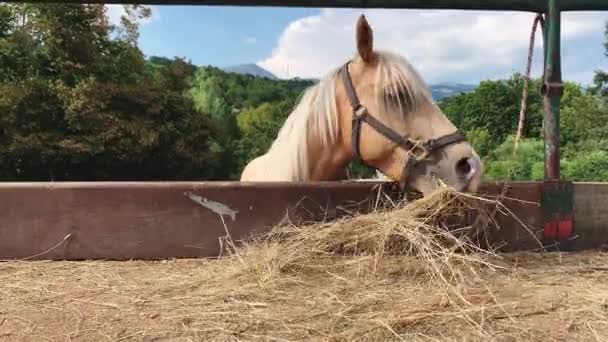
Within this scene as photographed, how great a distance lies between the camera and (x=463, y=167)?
2166 mm

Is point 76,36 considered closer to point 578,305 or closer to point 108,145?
point 108,145

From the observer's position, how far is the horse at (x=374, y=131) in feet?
7.26

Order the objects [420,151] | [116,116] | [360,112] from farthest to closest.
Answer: [116,116], [360,112], [420,151]

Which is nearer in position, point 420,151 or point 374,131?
point 420,151

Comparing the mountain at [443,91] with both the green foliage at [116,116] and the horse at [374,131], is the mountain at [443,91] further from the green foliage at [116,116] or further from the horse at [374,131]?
the green foliage at [116,116]

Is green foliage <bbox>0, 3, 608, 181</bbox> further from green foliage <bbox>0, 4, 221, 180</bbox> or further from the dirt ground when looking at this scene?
the dirt ground

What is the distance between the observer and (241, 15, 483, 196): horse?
2213 mm

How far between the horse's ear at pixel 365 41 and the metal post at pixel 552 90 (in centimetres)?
78

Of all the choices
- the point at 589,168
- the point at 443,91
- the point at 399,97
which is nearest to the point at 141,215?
the point at 399,97

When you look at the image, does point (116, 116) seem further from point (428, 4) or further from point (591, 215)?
point (591, 215)

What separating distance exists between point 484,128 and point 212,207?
15.2 meters

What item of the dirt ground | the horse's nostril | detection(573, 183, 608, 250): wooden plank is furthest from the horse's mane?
the dirt ground

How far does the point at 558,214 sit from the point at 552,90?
54cm

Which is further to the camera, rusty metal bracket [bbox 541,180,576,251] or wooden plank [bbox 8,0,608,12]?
wooden plank [bbox 8,0,608,12]
